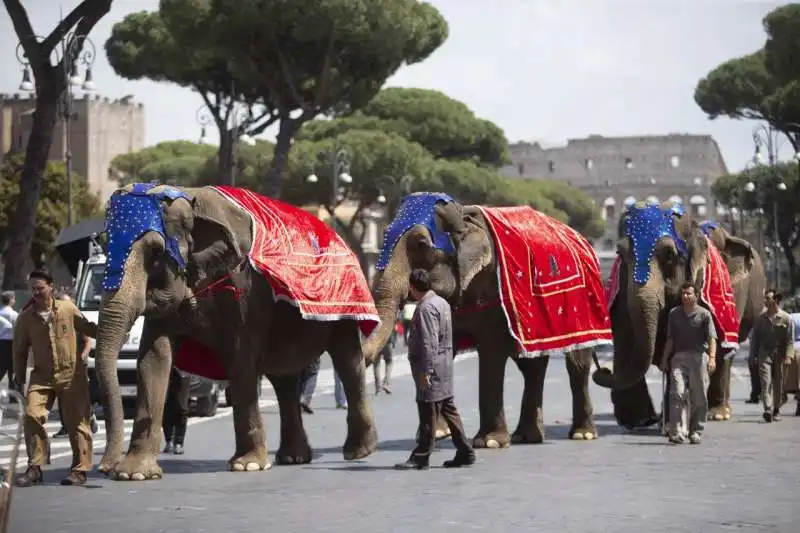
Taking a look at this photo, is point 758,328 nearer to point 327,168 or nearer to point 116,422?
point 116,422

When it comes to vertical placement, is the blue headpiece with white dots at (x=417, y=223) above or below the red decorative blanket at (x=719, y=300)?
above

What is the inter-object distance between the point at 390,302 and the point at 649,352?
151 inches

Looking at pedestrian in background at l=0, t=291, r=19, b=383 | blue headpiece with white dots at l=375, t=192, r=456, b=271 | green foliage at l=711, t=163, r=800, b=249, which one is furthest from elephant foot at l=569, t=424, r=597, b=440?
green foliage at l=711, t=163, r=800, b=249

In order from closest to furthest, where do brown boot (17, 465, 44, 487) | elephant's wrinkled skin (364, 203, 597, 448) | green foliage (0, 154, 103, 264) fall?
brown boot (17, 465, 44, 487)
elephant's wrinkled skin (364, 203, 597, 448)
green foliage (0, 154, 103, 264)

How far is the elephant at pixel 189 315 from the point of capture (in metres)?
15.7

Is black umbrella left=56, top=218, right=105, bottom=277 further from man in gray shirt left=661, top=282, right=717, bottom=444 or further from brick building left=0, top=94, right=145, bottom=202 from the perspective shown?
brick building left=0, top=94, right=145, bottom=202

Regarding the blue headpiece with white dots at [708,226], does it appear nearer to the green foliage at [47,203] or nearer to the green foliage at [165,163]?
the green foliage at [47,203]

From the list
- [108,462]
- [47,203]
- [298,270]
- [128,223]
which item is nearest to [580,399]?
[298,270]

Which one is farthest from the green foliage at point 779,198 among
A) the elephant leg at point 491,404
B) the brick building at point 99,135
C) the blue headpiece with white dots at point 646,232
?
the elephant leg at point 491,404

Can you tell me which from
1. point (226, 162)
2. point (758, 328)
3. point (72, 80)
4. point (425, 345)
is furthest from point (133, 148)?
point (425, 345)

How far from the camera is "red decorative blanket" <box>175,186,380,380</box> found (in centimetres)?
1669

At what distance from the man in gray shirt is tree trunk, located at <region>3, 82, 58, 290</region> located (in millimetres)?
16536

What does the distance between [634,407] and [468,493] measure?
320 inches

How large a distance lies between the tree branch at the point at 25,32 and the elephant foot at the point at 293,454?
58.9 feet
